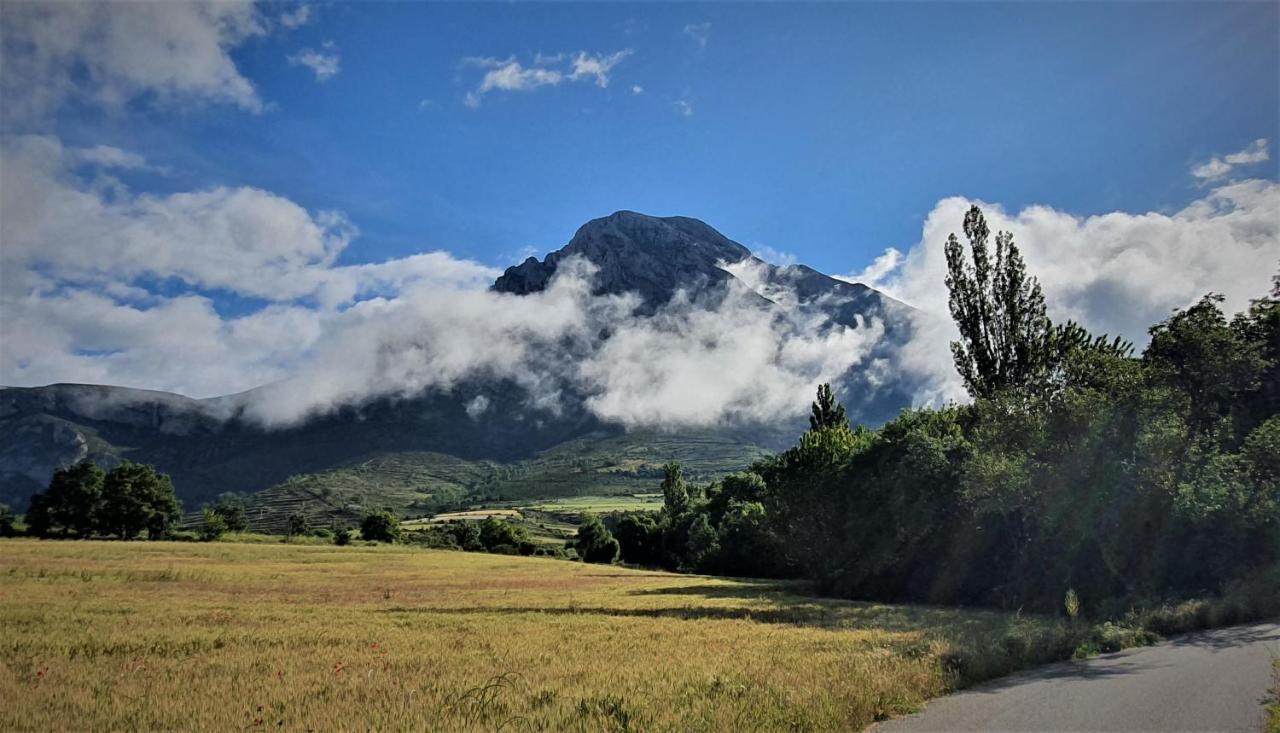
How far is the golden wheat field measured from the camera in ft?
39.4

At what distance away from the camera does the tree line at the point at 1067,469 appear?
3022 centimetres

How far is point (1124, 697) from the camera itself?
13156 mm

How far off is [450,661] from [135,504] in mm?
116914

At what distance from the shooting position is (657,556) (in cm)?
12450

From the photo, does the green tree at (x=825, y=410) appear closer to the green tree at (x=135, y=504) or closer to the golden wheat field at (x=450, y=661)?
the golden wheat field at (x=450, y=661)

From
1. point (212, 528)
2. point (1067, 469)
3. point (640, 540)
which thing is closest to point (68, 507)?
→ point (212, 528)

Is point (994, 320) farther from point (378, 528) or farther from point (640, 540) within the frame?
point (378, 528)

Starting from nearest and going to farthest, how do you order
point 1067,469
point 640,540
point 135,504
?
point 1067,469 < point 135,504 < point 640,540

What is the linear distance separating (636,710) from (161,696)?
969 cm

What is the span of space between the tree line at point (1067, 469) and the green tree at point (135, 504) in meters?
108

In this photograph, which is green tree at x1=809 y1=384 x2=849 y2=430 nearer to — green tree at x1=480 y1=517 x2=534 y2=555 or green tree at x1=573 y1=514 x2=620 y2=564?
green tree at x1=573 y1=514 x2=620 y2=564

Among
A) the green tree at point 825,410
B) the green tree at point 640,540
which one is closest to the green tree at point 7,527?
the green tree at point 640,540

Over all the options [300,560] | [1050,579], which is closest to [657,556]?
[300,560]

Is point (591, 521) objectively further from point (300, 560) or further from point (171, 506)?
point (171, 506)
